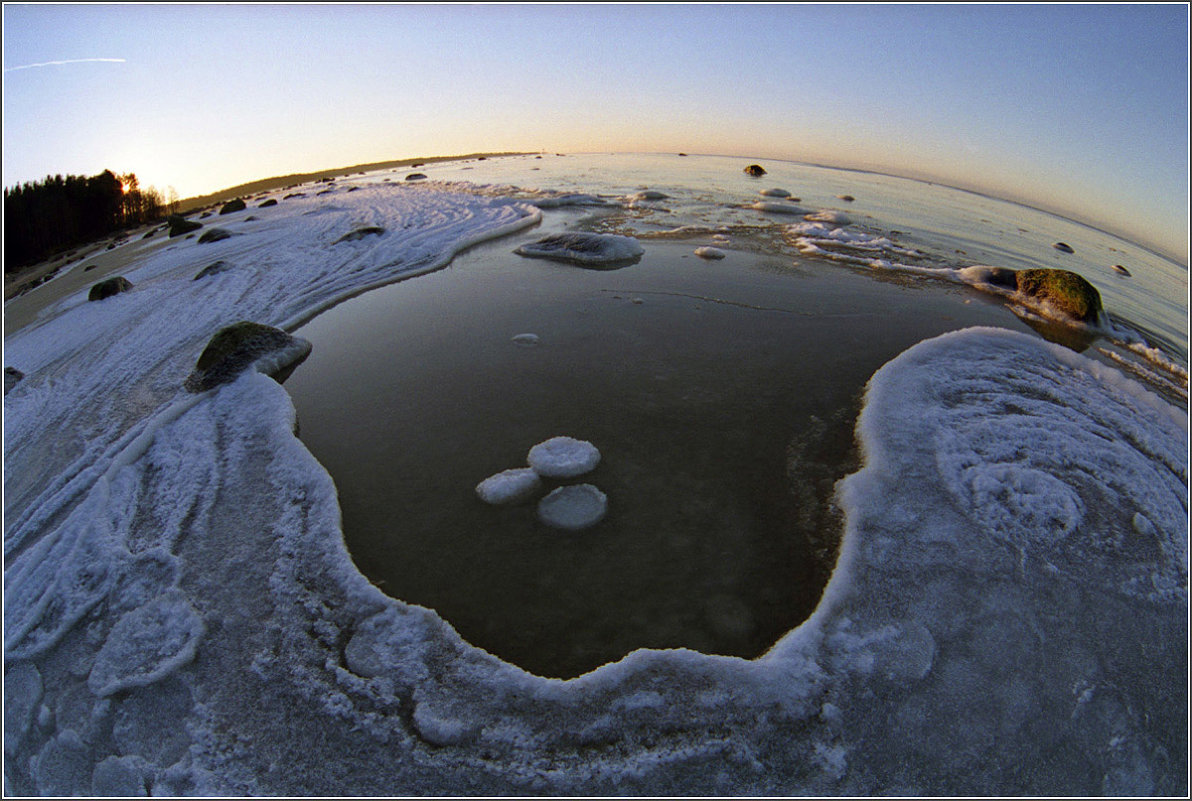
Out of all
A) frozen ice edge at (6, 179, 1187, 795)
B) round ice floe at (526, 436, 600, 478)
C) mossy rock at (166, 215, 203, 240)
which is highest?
mossy rock at (166, 215, 203, 240)

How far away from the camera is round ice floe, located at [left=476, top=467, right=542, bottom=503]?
439 cm

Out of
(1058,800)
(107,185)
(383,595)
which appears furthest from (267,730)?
(107,185)

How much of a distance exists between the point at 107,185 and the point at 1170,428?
38.6 meters

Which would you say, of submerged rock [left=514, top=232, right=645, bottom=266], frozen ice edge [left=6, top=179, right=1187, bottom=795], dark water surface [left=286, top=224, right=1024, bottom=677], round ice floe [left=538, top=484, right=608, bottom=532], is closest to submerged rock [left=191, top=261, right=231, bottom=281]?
dark water surface [left=286, top=224, right=1024, bottom=677]

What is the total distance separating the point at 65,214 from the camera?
23.9 metres

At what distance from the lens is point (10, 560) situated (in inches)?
169

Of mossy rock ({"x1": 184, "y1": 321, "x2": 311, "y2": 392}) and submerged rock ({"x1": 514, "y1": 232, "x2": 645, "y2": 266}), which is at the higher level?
submerged rock ({"x1": 514, "y1": 232, "x2": 645, "y2": 266})

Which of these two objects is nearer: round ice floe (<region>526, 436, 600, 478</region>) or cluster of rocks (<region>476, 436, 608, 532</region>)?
cluster of rocks (<region>476, 436, 608, 532</region>)

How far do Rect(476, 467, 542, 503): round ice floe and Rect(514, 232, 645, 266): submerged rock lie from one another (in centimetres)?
784

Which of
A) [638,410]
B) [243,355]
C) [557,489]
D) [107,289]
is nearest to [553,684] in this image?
[557,489]

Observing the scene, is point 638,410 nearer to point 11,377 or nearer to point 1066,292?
point 1066,292

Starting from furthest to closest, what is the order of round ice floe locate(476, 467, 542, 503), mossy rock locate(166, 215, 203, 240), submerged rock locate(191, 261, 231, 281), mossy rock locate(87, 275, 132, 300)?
1. mossy rock locate(166, 215, 203, 240)
2. submerged rock locate(191, 261, 231, 281)
3. mossy rock locate(87, 275, 132, 300)
4. round ice floe locate(476, 467, 542, 503)

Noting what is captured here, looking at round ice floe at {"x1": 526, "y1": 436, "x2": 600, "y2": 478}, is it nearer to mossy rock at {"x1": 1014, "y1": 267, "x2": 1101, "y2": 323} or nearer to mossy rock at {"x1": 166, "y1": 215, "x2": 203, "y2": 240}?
mossy rock at {"x1": 1014, "y1": 267, "x2": 1101, "y2": 323}

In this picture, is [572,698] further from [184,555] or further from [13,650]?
[13,650]
